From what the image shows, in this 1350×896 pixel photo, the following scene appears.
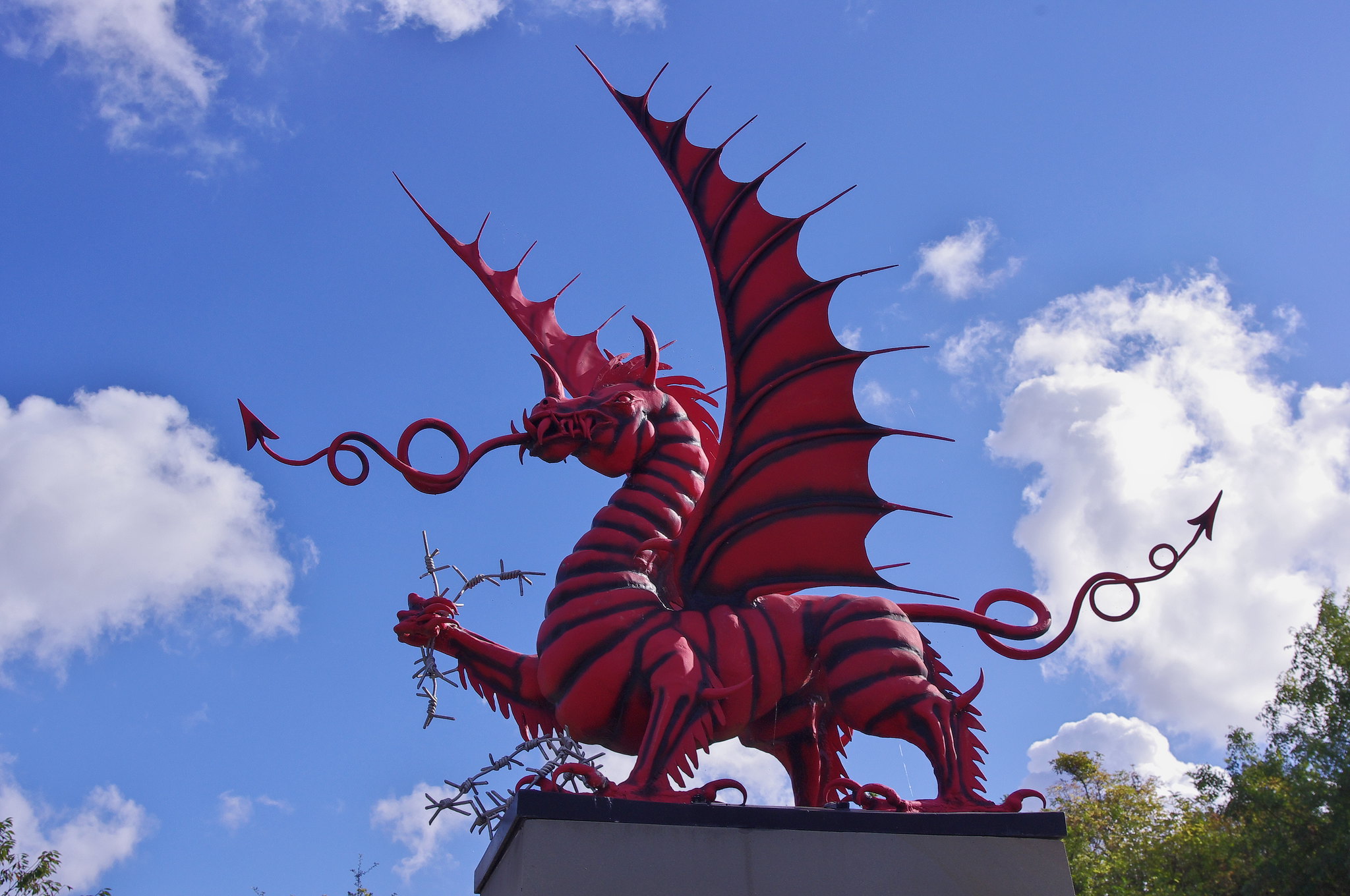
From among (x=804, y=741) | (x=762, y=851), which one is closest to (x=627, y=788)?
(x=762, y=851)

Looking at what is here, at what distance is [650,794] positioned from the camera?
4.79 m

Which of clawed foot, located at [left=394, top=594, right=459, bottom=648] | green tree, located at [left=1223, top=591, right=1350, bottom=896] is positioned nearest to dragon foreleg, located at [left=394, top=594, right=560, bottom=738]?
clawed foot, located at [left=394, top=594, right=459, bottom=648]

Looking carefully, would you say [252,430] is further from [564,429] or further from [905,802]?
[905,802]

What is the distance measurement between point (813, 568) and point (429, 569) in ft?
6.92

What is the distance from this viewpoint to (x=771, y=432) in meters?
6.07

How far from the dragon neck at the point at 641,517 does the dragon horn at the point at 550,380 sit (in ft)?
1.86

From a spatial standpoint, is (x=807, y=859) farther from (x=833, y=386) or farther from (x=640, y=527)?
(x=833, y=386)

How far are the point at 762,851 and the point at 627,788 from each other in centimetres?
64

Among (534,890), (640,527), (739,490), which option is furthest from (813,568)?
(534,890)

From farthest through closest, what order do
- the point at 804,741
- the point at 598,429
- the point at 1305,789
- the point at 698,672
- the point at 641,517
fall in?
the point at 1305,789
the point at 598,429
the point at 641,517
the point at 804,741
the point at 698,672

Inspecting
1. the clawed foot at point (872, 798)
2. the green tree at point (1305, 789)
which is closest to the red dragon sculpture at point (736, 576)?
the clawed foot at point (872, 798)

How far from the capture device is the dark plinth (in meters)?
4.40

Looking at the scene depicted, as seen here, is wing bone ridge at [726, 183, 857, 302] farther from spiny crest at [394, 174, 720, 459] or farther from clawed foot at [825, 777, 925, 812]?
clawed foot at [825, 777, 925, 812]

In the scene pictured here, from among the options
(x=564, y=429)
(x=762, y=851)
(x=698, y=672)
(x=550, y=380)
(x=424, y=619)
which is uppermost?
(x=550, y=380)
